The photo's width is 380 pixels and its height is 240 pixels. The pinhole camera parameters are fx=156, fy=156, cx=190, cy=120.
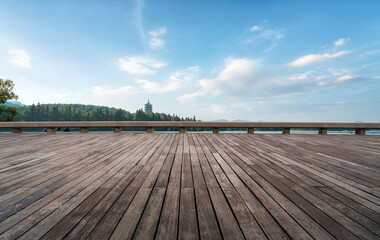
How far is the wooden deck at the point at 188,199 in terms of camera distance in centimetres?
139

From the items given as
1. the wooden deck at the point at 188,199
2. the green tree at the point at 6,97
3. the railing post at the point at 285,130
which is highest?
the green tree at the point at 6,97

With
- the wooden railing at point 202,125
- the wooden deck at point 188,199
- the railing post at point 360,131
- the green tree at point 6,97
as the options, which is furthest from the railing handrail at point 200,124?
the green tree at point 6,97

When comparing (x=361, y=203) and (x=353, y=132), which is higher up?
(x=353, y=132)

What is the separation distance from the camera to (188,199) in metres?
1.88

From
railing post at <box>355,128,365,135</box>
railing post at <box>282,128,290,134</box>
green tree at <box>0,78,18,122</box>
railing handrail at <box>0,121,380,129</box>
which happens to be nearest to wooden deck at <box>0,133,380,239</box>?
railing handrail at <box>0,121,380,129</box>

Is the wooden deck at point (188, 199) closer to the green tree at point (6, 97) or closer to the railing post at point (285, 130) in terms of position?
the railing post at point (285, 130)

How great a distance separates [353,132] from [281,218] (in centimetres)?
1039

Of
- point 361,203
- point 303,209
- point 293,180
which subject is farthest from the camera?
point 293,180

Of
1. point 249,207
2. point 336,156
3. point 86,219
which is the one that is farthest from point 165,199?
point 336,156

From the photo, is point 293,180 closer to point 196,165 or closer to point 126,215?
point 196,165

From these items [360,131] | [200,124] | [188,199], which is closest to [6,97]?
[200,124]

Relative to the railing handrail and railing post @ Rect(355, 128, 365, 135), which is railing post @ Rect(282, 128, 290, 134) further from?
railing post @ Rect(355, 128, 365, 135)

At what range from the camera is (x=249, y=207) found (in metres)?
1.73

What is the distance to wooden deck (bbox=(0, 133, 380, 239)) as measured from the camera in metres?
1.39
